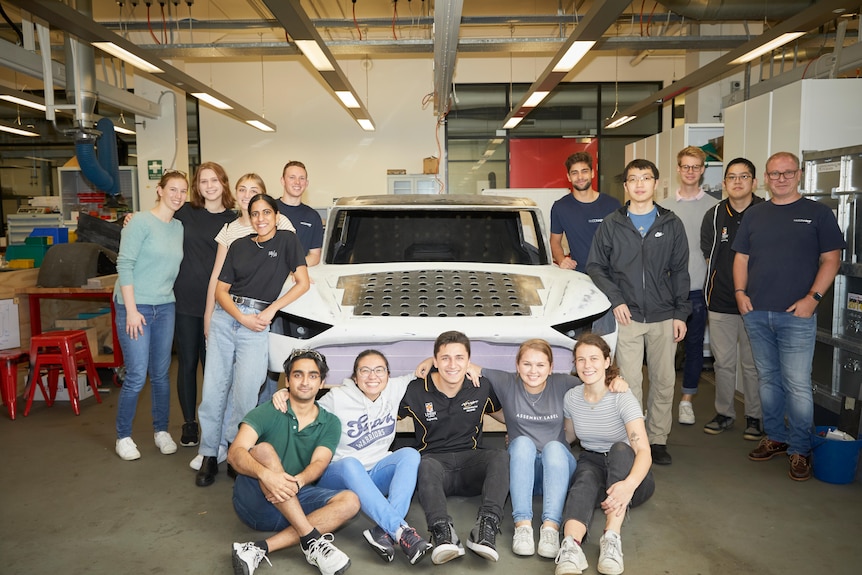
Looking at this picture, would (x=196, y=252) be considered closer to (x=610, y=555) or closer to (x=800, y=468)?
(x=610, y=555)

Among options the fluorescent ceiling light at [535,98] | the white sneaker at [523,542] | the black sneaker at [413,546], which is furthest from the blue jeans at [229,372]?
the fluorescent ceiling light at [535,98]

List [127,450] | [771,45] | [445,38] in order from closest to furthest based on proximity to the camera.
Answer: [127,450], [771,45], [445,38]

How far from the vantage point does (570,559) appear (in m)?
2.56

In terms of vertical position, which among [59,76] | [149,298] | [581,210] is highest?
[59,76]

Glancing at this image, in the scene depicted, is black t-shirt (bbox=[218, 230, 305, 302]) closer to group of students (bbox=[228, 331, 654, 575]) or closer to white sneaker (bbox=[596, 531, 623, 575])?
group of students (bbox=[228, 331, 654, 575])

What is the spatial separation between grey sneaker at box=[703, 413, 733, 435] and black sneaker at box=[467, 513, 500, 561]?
7.32ft

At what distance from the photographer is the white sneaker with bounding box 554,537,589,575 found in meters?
2.54

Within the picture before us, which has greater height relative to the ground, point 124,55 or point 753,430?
point 124,55

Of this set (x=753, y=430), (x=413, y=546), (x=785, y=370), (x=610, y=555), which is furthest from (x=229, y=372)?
(x=753, y=430)

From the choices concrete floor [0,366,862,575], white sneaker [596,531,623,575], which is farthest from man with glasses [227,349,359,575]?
white sneaker [596,531,623,575]

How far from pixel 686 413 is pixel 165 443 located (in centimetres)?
336

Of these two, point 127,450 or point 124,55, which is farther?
point 124,55

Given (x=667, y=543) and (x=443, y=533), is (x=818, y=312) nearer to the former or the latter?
(x=667, y=543)

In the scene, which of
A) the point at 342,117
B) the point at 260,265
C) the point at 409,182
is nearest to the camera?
the point at 260,265
